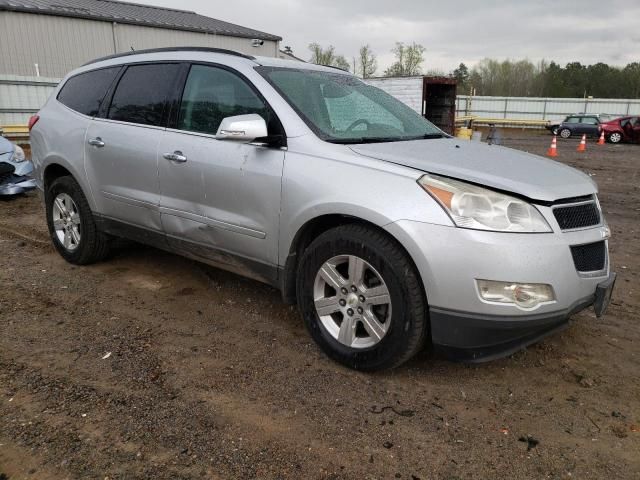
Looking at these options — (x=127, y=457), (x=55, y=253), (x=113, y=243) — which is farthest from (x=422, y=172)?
(x=55, y=253)

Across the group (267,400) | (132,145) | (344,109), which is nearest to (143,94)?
(132,145)

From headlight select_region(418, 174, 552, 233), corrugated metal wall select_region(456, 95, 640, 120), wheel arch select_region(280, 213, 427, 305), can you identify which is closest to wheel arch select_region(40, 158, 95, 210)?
wheel arch select_region(280, 213, 427, 305)

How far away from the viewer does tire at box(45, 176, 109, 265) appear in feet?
14.9

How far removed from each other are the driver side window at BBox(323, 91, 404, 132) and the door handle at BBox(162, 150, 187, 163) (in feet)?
3.38

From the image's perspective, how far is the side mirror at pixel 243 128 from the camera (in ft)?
9.84

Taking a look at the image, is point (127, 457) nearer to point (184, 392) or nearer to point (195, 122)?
point (184, 392)

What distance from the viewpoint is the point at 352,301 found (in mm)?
2889

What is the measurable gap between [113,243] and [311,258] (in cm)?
251

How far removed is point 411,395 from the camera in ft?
9.07

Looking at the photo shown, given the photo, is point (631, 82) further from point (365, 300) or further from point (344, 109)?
point (365, 300)

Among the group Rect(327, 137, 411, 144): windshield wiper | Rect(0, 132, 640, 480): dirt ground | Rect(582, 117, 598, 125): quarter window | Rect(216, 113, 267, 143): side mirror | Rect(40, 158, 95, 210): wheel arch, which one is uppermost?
Rect(216, 113, 267, 143): side mirror

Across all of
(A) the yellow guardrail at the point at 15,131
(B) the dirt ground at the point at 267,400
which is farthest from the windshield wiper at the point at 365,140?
(A) the yellow guardrail at the point at 15,131

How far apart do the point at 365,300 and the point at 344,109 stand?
54.6 inches

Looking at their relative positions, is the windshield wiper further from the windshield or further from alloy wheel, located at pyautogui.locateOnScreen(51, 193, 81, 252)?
alloy wheel, located at pyautogui.locateOnScreen(51, 193, 81, 252)
